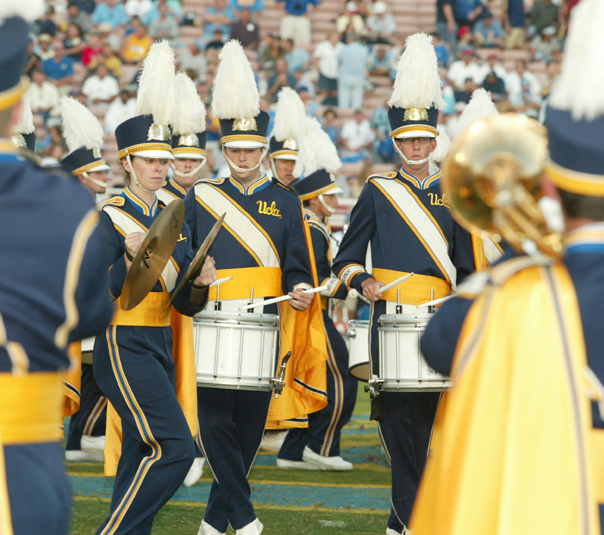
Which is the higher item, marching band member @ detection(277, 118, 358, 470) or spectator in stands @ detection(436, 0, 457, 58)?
spectator in stands @ detection(436, 0, 457, 58)

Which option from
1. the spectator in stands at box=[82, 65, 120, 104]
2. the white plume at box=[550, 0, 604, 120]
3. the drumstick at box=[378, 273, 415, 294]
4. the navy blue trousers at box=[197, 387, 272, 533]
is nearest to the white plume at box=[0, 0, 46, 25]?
the white plume at box=[550, 0, 604, 120]

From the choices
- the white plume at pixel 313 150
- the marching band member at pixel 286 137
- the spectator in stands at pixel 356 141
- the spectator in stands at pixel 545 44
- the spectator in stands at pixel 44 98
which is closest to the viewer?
the white plume at pixel 313 150

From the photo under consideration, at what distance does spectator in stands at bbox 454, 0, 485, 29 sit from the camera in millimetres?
18328

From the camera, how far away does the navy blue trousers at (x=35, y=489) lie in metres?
2.35

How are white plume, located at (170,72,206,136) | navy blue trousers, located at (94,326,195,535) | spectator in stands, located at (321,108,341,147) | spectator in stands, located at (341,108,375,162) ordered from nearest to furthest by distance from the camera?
navy blue trousers, located at (94,326,195,535) < white plume, located at (170,72,206,136) < spectator in stands, located at (321,108,341,147) < spectator in stands, located at (341,108,375,162)

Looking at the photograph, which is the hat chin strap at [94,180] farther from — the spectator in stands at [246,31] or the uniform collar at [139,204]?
the spectator in stands at [246,31]

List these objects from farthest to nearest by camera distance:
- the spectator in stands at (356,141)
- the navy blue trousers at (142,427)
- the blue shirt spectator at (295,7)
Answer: the blue shirt spectator at (295,7)
the spectator in stands at (356,141)
the navy blue trousers at (142,427)

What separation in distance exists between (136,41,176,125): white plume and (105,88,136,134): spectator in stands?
31.2ft

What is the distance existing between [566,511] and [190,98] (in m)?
6.65

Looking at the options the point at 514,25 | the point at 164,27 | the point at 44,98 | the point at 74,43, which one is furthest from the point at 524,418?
the point at 514,25

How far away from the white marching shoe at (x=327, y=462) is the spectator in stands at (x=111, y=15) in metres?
11.7

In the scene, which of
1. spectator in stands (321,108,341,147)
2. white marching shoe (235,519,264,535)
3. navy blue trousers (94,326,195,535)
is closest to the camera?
navy blue trousers (94,326,195,535)

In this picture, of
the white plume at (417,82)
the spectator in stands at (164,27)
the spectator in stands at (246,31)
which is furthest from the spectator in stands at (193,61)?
the white plume at (417,82)

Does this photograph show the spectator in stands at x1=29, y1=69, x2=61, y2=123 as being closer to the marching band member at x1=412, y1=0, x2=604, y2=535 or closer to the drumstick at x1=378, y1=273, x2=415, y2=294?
the drumstick at x1=378, y1=273, x2=415, y2=294
